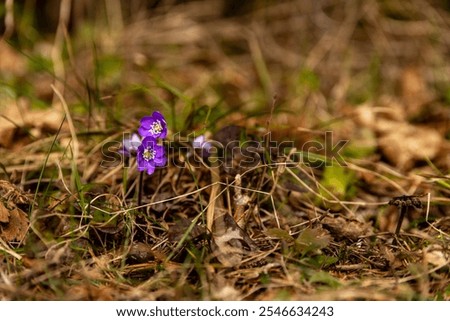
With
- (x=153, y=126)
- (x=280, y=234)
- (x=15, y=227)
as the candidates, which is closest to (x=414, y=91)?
(x=280, y=234)

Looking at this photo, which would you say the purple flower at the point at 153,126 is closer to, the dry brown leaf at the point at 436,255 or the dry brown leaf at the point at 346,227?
the dry brown leaf at the point at 346,227

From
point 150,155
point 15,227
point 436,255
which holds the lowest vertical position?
point 436,255

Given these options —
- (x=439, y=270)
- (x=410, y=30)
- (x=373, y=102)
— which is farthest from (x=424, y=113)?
(x=439, y=270)

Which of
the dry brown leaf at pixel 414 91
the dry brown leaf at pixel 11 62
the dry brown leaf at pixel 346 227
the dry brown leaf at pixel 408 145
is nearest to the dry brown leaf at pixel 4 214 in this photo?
the dry brown leaf at pixel 346 227

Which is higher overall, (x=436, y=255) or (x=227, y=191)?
(x=227, y=191)

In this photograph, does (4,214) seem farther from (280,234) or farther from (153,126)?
(280,234)

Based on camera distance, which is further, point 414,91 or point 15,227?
point 414,91

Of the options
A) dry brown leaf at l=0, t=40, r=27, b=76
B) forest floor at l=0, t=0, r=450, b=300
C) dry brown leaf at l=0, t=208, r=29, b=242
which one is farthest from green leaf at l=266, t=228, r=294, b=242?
dry brown leaf at l=0, t=40, r=27, b=76
